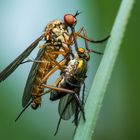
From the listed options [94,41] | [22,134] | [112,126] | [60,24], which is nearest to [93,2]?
[94,41]

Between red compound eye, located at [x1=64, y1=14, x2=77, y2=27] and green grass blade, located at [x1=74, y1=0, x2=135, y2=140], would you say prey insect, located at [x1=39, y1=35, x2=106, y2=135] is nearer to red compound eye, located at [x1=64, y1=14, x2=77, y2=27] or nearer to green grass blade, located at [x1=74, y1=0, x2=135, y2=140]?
red compound eye, located at [x1=64, y1=14, x2=77, y2=27]

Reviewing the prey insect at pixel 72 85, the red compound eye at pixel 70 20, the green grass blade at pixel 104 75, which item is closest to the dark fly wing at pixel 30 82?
the prey insect at pixel 72 85

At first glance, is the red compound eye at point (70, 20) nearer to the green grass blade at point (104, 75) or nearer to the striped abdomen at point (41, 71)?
the striped abdomen at point (41, 71)

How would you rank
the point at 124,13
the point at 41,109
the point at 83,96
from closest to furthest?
1. the point at 124,13
2. the point at 83,96
3. the point at 41,109

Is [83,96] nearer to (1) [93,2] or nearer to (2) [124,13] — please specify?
(1) [93,2]

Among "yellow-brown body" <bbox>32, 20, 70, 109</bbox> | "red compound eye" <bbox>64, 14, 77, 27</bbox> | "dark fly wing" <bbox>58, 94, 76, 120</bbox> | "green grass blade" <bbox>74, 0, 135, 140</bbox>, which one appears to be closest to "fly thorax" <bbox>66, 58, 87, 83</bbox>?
"dark fly wing" <bbox>58, 94, 76, 120</bbox>

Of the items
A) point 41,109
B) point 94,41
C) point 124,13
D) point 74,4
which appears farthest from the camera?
point 74,4

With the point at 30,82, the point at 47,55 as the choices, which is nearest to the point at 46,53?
the point at 47,55
